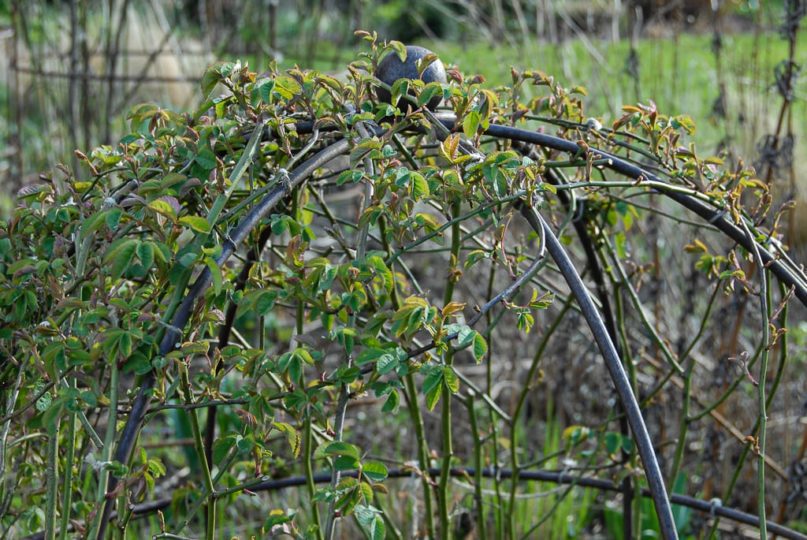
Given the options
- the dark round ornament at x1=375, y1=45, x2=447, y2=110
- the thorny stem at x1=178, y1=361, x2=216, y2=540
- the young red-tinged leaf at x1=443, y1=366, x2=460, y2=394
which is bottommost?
the thorny stem at x1=178, y1=361, x2=216, y2=540

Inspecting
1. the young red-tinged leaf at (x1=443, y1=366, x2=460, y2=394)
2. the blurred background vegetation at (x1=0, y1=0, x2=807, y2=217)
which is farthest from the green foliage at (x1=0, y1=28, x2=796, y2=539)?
the blurred background vegetation at (x1=0, y1=0, x2=807, y2=217)

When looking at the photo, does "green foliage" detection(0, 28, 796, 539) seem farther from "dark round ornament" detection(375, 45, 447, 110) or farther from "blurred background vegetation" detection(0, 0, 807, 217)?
"blurred background vegetation" detection(0, 0, 807, 217)

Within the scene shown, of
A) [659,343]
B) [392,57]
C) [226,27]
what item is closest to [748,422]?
[659,343]

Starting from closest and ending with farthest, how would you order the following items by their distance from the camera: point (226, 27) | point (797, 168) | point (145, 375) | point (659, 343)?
1. point (145, 375)
2. point (659, 343)
3. point (797, 168)
4. point (226, 27)

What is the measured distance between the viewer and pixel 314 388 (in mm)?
1082

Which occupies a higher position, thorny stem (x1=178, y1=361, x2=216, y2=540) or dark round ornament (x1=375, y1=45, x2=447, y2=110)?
dark round ornament (x1=375, y1=45, x2=447, y2=110)

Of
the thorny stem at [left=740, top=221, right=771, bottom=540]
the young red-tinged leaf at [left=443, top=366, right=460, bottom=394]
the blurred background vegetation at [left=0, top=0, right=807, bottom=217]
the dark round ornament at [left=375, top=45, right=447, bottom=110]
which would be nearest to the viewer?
the young red-tinged leaf at [left=443, top=366, right=460, bottom=394]

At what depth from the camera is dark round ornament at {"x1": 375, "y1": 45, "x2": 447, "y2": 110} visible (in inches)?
53.5

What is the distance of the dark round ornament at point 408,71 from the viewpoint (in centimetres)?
136

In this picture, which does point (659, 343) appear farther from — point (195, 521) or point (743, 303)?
point (195, 521)

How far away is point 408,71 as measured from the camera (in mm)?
1361

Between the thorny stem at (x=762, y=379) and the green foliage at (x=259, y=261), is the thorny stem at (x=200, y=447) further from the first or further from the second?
the thorny stem at (x=762, y=379)

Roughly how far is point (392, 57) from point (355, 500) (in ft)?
2.19

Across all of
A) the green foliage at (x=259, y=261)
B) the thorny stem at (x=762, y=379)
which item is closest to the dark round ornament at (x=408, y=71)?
the green foliage at (x=259, y=261)
